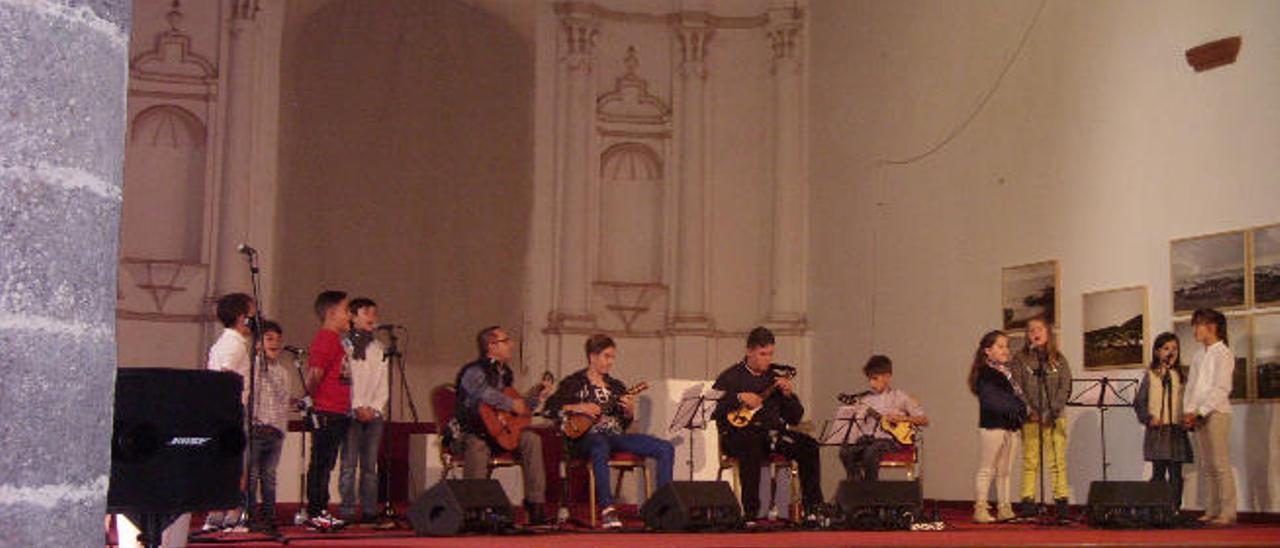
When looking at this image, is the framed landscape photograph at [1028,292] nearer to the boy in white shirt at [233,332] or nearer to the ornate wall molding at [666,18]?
the ornate wall molding at [666,18]

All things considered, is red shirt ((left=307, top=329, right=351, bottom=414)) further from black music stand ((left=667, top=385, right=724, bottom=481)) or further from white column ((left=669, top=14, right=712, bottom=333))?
white column ((left=669, top=14, right=712, bottom=333))

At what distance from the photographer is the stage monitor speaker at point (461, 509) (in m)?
8.70

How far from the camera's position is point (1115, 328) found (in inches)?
495

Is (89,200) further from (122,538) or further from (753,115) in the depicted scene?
(753,115)

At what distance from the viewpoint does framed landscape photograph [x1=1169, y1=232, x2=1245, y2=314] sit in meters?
11.5

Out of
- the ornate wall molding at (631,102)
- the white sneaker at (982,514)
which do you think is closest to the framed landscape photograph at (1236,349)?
the white sneaker at (982,514)

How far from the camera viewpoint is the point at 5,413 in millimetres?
2289

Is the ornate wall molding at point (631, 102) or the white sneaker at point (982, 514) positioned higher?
the ornate wall molding at point (631, 102)

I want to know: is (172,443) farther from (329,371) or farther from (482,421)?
(482,421)

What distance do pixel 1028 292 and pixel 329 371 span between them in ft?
21.6

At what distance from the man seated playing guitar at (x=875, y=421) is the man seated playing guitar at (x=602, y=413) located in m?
1.39

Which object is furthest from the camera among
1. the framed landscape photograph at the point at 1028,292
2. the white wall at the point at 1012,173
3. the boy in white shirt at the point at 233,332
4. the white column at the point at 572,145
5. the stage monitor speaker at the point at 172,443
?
the white column at the point at 572,145

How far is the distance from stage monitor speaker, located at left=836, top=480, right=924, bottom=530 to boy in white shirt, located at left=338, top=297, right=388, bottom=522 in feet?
9.44

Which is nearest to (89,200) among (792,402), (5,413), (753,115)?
(5,413)
